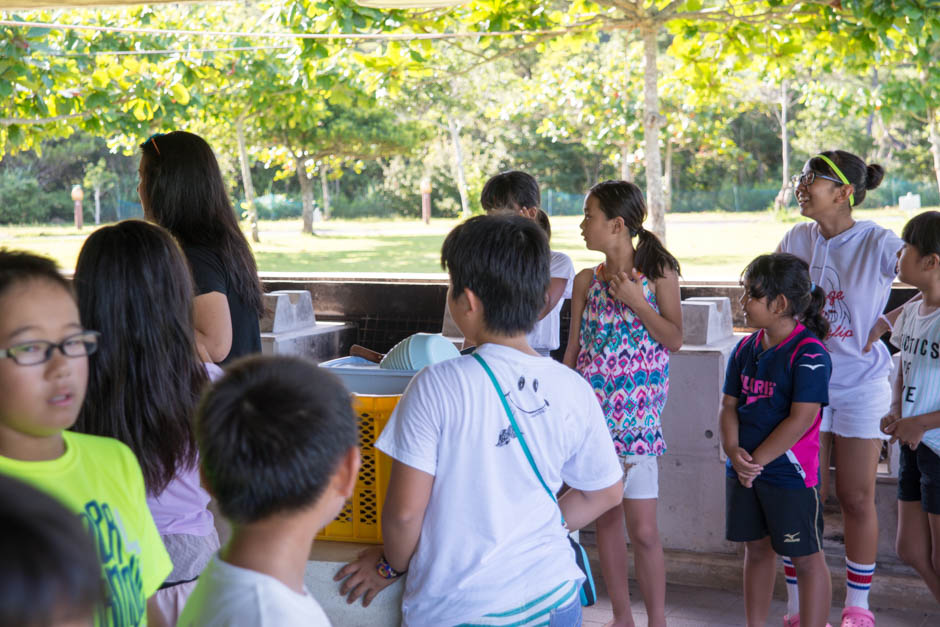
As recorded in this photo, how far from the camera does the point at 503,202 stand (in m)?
3.20

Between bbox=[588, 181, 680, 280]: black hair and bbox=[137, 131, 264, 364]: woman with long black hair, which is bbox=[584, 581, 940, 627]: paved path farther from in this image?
bbox=[137, 131, 264, 364]: woman with long black hair

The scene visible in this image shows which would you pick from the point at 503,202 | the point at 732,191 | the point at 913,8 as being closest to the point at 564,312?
the point at 503,202

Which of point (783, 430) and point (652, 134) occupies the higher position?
point (652, 134)

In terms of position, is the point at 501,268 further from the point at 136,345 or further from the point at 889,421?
the point at 889,421

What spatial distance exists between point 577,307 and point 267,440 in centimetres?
216

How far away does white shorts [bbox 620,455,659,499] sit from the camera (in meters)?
2.98

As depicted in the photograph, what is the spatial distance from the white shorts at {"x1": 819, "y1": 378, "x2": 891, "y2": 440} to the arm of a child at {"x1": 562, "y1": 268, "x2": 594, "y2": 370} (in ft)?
2.76

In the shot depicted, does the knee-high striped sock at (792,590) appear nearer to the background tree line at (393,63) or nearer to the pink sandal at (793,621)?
the pink sandal at (793,621)

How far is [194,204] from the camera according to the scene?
227 cm

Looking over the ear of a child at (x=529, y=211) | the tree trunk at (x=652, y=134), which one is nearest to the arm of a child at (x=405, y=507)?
the ear of a child at (x=529, y=211)

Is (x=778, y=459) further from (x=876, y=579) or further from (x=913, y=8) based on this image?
(x=913, y=8)

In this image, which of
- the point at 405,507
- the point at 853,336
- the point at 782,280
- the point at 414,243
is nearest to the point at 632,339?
the point at 782,280

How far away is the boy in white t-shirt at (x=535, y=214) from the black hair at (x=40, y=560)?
2.52 m

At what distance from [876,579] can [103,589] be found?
3682 mm
